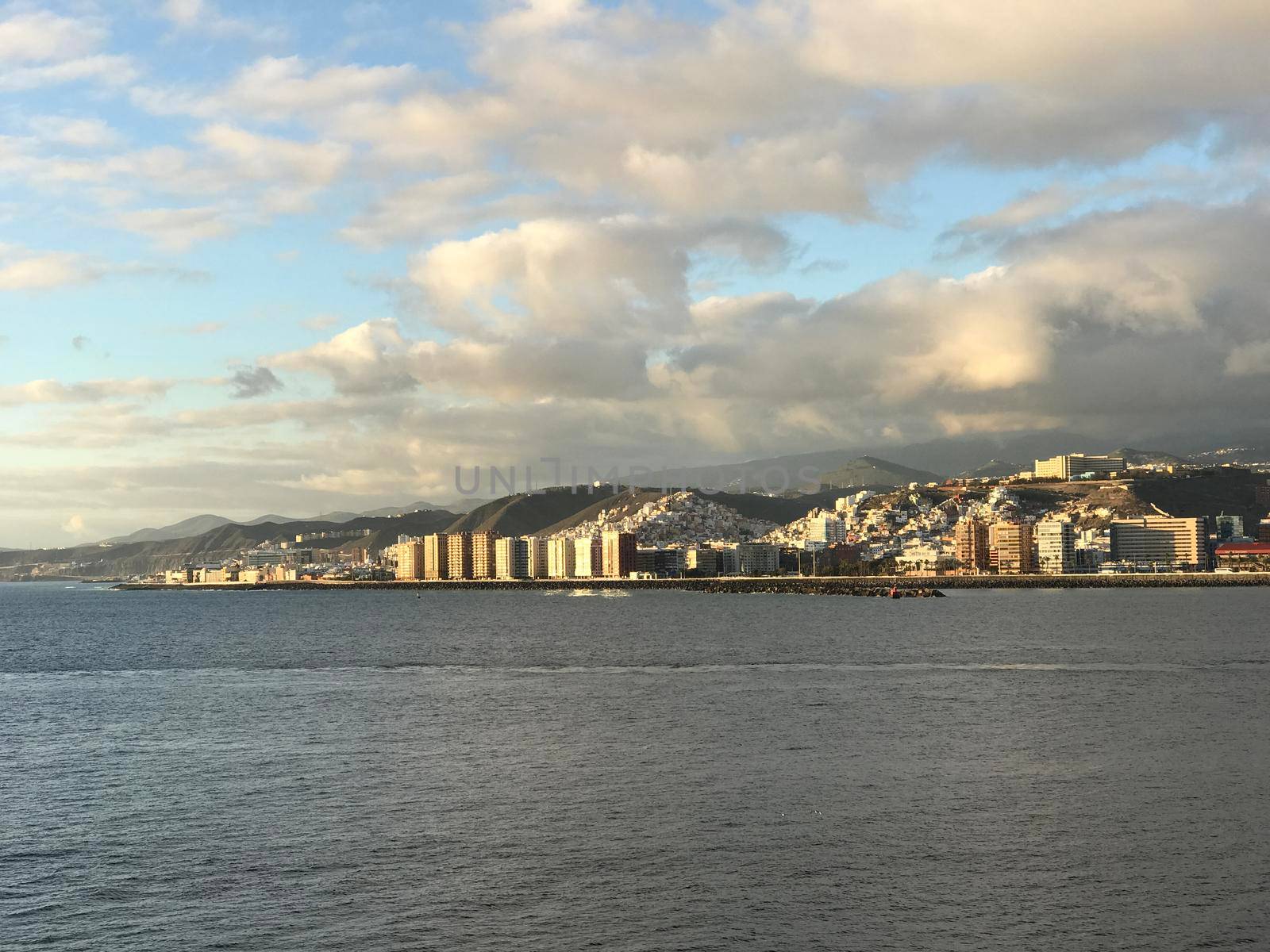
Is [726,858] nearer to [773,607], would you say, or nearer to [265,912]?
[265,912]

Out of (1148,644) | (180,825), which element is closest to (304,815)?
(180,825)

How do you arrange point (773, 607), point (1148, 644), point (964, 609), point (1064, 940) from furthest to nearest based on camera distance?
point (773, 607) → point (964, 609) → point (1148, 644) → point (1064, 940)

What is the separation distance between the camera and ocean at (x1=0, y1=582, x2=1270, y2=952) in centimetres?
A: 2160

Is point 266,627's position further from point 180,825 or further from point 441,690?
point 180,825

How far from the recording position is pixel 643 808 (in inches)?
1187

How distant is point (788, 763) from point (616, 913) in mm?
14671

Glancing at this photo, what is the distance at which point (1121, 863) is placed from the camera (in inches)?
983

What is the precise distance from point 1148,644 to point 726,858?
65230 millimetres

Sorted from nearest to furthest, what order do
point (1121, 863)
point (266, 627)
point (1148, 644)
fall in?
point (1121, 863) < point (1148, 644) < point (266, 627)

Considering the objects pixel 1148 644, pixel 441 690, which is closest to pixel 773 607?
pixel 1148 644

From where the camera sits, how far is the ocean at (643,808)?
850 inches

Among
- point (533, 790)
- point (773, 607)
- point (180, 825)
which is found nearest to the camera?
point (180, 825)

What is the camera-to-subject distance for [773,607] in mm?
150750

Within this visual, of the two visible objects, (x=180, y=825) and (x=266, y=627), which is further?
(x=266, y=627)
